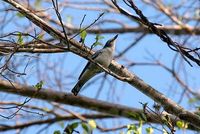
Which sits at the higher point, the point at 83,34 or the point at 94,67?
the point at 94,67

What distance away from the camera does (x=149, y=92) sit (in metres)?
3.68

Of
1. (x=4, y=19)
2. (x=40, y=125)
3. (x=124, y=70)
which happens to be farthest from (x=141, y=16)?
(x=40, y=125)

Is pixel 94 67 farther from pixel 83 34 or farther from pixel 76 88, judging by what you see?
pixel 83 34

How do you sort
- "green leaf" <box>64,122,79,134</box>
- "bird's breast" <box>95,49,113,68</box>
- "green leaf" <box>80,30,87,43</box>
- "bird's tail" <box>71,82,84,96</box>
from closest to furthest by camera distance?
"green leaf" <box>64,122,79,134</box>, "green leaf" <box>80,30,87,43</box>, "bird's breast" <box>95,49,113,68</box>, "bird's tail" <box>71,82,84,96</box>

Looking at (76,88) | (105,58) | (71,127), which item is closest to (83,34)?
(71,127)

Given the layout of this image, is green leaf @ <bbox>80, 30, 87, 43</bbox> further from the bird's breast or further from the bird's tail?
the bird's tail

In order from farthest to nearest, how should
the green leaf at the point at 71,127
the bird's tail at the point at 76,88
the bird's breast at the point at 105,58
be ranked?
the bird's tail at the point at 76,88
the bird's breast at the point at 105,58
the green leaf at the point at 71,127

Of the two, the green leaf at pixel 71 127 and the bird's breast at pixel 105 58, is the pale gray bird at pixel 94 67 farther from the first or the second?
the green leaf at pixel 71 127

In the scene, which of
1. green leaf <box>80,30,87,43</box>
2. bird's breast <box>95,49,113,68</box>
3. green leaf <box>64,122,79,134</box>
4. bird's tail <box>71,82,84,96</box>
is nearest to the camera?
green leaf <box>64,122,79,134</box>

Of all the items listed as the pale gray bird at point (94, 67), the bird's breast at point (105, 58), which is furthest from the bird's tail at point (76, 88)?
the bird's breast at point (105, 58)

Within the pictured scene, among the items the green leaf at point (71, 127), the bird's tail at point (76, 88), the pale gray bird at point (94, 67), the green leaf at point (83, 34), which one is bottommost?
the green leaf at point (71, 127)

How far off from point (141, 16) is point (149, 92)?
82 centimetres

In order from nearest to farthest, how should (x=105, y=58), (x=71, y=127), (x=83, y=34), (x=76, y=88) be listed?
(x=71, y=127), (x=83, y=34), (x=105, y=58), (x=76, y=88)

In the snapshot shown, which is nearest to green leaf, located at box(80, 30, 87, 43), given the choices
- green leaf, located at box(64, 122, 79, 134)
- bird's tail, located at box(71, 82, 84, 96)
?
green leaf, located at box(64, 122, 79, 134)
